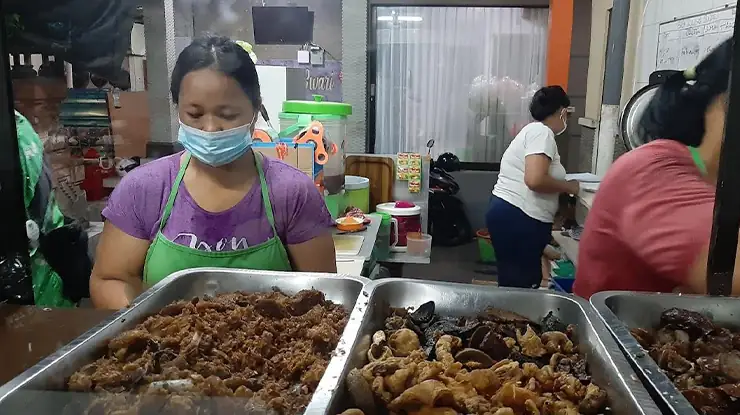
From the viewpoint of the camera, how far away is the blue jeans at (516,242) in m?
1.86

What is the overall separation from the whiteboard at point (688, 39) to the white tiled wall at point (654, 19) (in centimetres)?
2

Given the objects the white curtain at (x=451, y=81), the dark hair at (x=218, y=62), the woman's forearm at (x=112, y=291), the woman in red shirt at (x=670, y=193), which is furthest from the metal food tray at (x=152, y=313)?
the white curtain at (x=451, y=81)

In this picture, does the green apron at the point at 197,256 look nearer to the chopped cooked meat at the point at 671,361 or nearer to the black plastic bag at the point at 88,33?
the black plastic bag at the point at 88,33

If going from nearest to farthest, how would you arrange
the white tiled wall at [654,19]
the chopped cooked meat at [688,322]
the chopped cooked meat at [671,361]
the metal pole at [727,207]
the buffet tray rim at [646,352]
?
the buffet tray rim at [646,352]
the chopped cooked meat at [671,361]
the chopped cooked meat at [688,322]
the metal pole at [727,207]
the white tiled wall at [654,19]

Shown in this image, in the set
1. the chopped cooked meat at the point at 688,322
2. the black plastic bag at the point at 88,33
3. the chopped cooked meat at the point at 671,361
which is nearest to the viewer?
the chopped cooked meat at the point at 671,361

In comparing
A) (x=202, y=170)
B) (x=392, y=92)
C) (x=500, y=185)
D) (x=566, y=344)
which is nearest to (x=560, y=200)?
(x=500, y=185)

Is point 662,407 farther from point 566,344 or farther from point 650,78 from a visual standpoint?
point 650,78

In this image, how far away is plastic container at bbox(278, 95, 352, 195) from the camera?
66.8 inches

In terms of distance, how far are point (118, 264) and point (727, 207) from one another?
1308 mm

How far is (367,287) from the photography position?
3.73 ft

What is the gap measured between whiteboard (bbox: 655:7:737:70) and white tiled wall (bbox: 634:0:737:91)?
0.02m

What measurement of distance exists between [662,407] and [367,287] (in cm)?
55

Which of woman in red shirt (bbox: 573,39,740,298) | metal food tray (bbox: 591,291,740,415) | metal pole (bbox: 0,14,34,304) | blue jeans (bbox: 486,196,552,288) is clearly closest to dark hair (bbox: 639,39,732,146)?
woman in red shirt (bbox: 573,39,740,298)

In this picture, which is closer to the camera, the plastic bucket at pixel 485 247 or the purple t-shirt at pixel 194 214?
the purple t-shirt at pixel 194 214
